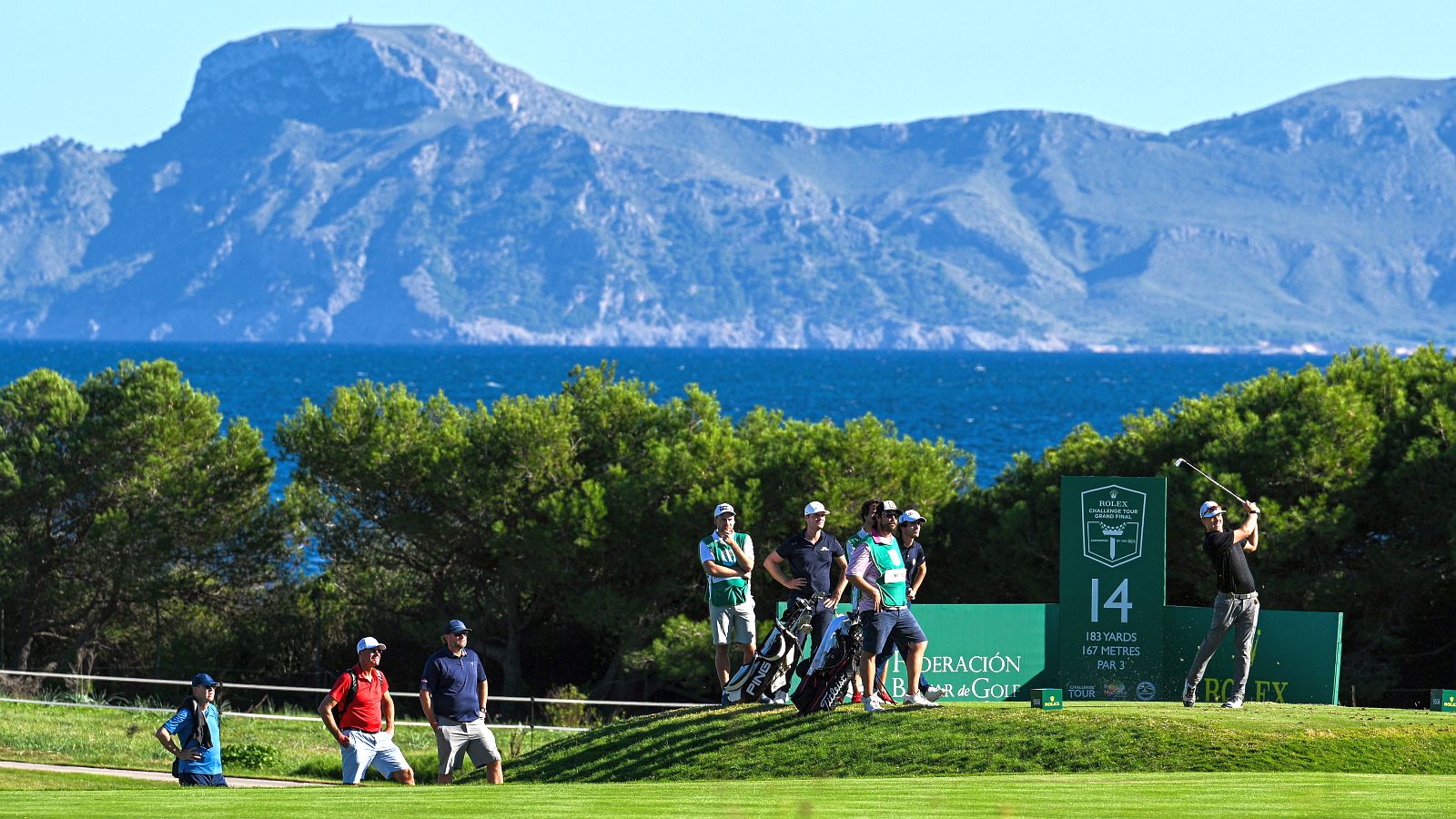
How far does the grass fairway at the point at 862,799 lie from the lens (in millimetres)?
11898

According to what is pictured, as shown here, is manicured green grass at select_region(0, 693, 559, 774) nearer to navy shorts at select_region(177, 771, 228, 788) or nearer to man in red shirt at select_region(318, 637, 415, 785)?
navy shorts at select_region(177, 771, 228, 788)

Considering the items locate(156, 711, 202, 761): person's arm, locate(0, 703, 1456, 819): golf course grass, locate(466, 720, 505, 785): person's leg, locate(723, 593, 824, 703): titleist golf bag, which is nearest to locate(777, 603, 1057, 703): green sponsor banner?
locate(723, 593, 824, 703): titleist golf bag

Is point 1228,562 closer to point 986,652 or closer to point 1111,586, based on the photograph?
point 1111,586

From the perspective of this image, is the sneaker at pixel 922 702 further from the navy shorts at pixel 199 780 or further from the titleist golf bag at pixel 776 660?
the navy shorts at pixel 199 780

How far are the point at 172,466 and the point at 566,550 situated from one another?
7645 mm

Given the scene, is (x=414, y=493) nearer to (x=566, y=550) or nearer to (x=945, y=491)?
(x=566, y=550)

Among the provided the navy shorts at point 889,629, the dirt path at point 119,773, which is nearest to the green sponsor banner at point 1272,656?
the navy shorts at point 889,629

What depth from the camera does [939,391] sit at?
536 ft

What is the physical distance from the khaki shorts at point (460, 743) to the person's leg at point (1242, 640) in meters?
6.64

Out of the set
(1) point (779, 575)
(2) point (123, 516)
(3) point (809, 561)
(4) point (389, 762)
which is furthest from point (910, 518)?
(2) point (123, 516)

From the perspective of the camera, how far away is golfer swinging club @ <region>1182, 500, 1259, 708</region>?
16609 mm

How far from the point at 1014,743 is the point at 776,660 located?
91.0 inches

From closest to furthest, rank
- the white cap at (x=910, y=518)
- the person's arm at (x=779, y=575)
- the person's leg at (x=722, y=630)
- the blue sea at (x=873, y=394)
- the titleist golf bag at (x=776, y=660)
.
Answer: the white cap at (x=910, y=518)
the person's arm at (x=779, y=575)
the titleist golf bag at (x=776, y=660)
the person's leg at (x=722, y=630)
the blue sea at (x=873, y=394)

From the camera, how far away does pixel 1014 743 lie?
16.1 meters
